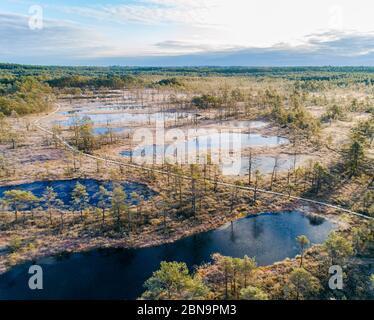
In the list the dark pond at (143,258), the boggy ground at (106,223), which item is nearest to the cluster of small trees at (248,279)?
the dark pond at (143,258)

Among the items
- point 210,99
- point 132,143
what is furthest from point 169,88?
point 132,143

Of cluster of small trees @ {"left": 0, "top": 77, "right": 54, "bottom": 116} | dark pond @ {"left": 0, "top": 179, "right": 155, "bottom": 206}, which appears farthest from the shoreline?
cluster of small trees @ {"left": 0, "top": 77, "right": 54, "bottom": 116}

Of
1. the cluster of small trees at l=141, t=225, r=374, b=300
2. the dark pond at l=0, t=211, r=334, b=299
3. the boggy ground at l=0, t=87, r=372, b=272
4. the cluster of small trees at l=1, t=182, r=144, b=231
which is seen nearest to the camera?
the cluster of small trees at l=141, t=225, r=374, b=300

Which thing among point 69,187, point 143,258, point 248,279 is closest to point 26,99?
point 69,187

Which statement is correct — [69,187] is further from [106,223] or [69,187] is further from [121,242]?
[121,242]

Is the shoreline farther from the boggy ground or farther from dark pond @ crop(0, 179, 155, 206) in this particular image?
dark pond @ crop(0, 179, 155, 206)
